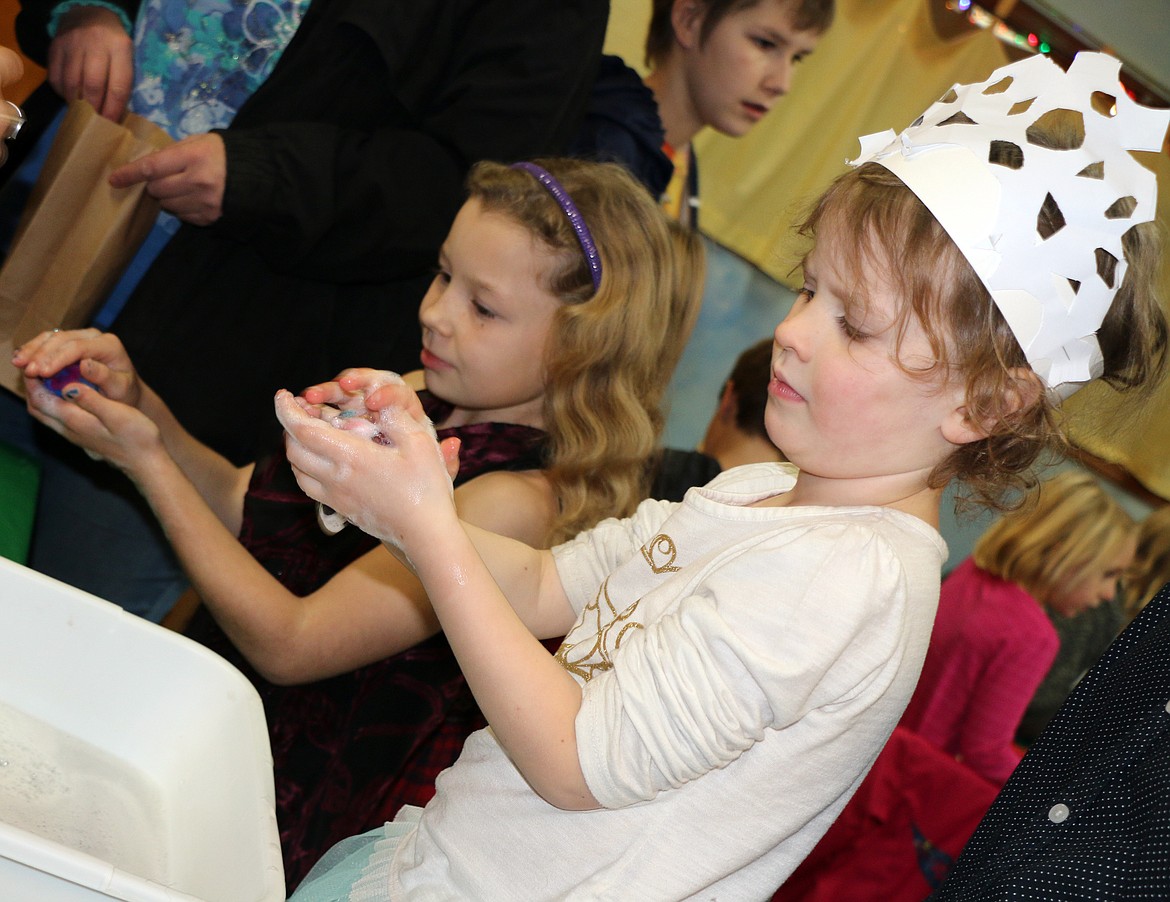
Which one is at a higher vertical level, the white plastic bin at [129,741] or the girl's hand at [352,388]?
the girl's hand at [352,388]

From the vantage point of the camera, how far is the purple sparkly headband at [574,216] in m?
1.52

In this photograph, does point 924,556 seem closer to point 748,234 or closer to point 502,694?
point 502,694

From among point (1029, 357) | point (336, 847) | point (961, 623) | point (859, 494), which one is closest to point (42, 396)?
point (336, 847)

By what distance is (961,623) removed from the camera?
9.18 ft

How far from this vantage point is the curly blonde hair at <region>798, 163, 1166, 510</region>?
891 mm

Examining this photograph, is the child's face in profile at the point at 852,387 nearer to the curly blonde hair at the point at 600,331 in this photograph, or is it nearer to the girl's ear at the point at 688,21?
the curly blonde hair at the point at 600,331

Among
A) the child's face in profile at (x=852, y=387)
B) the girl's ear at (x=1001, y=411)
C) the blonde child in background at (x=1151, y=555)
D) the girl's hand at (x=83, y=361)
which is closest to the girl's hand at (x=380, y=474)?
the child's face in profile at (x=852, y=387)

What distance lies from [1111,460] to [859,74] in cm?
158

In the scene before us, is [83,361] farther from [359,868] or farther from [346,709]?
[359,868]

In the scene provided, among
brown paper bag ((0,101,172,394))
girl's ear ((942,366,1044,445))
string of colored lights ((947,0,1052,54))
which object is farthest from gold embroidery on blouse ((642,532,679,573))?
string of colored lights ((947,0,1052,54))

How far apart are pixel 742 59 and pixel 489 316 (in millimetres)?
1013

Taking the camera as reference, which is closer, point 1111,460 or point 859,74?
point 859,74

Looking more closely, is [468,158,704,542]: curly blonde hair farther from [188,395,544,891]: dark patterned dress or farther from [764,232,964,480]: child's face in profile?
[764,232,964,480]: child's face in profile

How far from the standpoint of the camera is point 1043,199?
89cm
